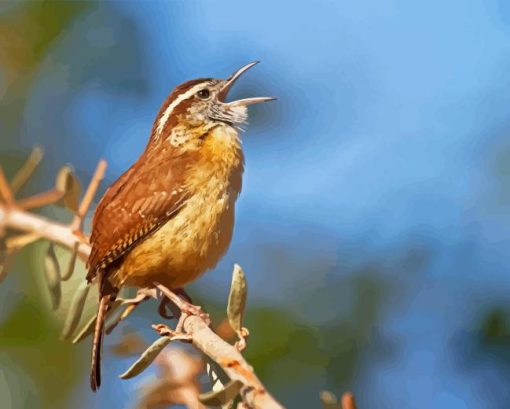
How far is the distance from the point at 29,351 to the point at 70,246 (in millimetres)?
615

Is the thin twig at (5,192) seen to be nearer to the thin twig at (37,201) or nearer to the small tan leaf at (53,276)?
the thin twig at (37,201)

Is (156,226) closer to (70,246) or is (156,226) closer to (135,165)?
(135,165)

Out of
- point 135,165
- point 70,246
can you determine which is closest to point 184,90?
point 135,165

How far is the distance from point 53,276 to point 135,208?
2.54ft

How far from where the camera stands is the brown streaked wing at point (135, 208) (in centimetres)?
219

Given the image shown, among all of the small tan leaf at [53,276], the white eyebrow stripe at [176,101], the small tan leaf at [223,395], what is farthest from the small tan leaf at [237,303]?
the white eyebrow stripe at [176,101]

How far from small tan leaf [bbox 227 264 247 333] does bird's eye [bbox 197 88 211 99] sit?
66.8 inches

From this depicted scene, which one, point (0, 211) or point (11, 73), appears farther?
point (11, 73)

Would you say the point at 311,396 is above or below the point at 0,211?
below

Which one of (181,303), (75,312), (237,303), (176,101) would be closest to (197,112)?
(176,101)

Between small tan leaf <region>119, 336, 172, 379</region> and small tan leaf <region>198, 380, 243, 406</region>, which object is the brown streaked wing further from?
small tan leaf <region>198, 380, 243, 406</region>

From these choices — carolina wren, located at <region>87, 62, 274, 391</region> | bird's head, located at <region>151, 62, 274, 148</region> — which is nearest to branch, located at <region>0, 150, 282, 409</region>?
carolina wren, located at <region>87, 62, 274, 391</region>

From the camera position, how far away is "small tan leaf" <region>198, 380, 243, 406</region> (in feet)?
2.58

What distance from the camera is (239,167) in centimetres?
230
